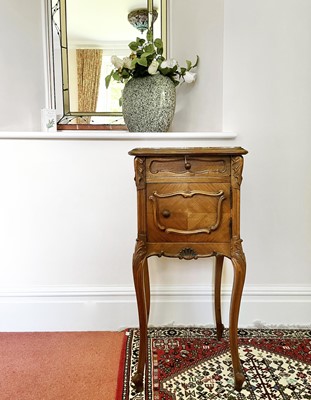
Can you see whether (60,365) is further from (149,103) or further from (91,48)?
(91,48)

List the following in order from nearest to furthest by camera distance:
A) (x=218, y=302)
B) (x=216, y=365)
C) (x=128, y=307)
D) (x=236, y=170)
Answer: (x=236, y=170), (x=216, y=365), (x=218, y=302), (x=128, y=307)

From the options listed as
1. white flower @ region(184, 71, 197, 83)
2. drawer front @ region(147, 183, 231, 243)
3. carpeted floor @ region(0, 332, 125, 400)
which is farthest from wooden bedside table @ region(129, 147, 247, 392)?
white flower @ region(184, 71, 197, 83)

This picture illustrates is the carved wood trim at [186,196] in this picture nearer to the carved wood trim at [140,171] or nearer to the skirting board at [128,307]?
the carved wood trim at [140,171]

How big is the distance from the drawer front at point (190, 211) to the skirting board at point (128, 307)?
0.56m

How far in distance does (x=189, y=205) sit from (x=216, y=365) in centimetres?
69

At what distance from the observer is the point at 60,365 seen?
4.50 feet

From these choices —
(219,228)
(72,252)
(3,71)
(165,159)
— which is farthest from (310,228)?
(3,71)

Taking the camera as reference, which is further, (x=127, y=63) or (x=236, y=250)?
(x=127, y=63)

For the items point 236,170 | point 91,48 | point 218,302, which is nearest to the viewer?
point 236,170

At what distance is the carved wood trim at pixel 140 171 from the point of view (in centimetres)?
116

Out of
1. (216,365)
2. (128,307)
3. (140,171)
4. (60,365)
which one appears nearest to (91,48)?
(140,171)

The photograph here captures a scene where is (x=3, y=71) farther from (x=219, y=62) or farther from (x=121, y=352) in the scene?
(x=121, y=352)

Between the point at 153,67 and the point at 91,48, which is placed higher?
the point at 91,48

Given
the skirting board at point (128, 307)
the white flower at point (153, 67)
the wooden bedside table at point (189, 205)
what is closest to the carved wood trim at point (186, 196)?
the wooden bedside table at point (189, 205)
